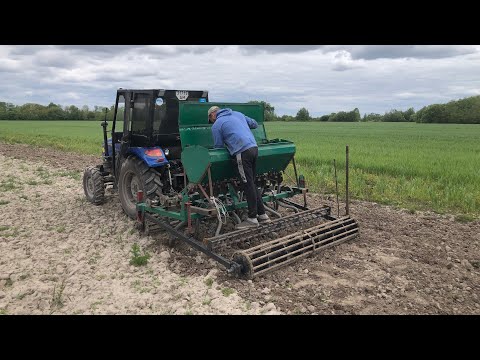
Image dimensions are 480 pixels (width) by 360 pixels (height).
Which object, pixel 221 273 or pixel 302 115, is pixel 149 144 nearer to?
pixel 221 273

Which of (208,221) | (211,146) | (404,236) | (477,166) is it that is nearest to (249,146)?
(211,146)

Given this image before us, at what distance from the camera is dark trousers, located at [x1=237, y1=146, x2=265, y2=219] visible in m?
5.55

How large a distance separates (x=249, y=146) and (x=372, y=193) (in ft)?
15.3

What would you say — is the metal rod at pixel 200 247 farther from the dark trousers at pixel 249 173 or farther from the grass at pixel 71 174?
the grass at pixel 71 174

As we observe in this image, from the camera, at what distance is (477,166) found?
39.1ft

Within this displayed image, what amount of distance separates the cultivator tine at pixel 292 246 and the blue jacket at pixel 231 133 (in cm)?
136

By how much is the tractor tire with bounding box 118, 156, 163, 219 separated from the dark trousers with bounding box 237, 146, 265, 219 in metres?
1.70

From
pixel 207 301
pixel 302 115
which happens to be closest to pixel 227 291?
pixel 207 301

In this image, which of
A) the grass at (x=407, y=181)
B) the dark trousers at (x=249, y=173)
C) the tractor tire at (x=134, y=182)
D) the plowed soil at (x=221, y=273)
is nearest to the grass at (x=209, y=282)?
the plowed soil at (x=221, y=273)

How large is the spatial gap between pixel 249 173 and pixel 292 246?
1150 mm

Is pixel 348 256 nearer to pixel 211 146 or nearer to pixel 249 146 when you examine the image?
pixel 249 146

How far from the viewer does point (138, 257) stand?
5660 millimetres

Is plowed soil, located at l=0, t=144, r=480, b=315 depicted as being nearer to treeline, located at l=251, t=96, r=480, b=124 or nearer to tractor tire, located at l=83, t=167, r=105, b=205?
tractor tire, located at l=83, t=167, r=105, b=205

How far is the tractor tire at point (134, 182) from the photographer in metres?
6.70
